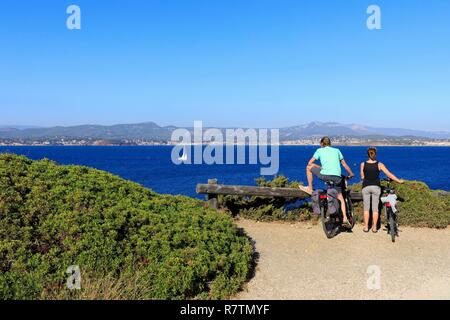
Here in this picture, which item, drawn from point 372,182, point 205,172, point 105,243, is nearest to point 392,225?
point 372,182

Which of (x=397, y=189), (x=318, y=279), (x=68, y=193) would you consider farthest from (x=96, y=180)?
(x=397, y=189)

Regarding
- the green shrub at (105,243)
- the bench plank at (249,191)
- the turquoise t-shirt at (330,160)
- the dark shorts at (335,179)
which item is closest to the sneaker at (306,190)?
the bench plank at (249,191)

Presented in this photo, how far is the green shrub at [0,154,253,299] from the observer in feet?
19.4

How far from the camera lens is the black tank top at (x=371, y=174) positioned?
10133 millimetres

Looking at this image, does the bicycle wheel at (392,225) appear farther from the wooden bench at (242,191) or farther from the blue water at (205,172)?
the blue water at (205,172)

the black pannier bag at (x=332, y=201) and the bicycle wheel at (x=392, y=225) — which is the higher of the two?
the black pannier bag at (x=332, y=201)

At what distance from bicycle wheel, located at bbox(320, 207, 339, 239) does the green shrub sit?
223 centimetres

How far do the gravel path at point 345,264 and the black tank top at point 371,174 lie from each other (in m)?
1.17

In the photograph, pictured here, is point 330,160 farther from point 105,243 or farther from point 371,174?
point 105,243

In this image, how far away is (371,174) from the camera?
10180 mm

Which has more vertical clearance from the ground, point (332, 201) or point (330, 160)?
point (330, 160)

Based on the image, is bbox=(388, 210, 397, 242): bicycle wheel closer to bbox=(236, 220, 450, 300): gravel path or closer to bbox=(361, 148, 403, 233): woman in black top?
bbox=(236, 220, 450, 300): gravel path

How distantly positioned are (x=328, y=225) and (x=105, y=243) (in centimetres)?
528
